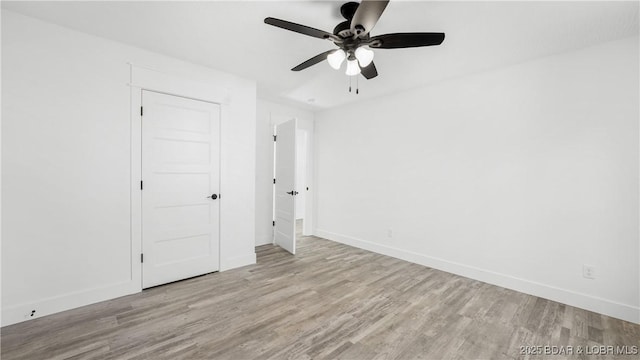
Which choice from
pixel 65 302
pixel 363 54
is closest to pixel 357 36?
pixel 363 54

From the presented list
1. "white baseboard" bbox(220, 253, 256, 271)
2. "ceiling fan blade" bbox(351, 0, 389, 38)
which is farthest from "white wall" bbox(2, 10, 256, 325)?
"ceiling fan blade" bbox(351, 0, 389, 38)

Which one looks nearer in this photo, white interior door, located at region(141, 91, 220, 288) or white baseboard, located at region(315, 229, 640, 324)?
white baseboard, located at region(315, 229, 640, 324)

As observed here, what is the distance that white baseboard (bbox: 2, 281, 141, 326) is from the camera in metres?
2.20

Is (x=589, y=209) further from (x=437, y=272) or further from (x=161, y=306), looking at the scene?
(x=161, y=306)

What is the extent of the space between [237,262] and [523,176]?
3.66m

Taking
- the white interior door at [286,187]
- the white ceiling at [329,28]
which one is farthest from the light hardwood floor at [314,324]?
the white ceiling at [329,28]

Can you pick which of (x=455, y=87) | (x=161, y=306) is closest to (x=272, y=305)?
(x=161, y=306)

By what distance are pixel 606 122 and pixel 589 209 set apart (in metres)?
0.85

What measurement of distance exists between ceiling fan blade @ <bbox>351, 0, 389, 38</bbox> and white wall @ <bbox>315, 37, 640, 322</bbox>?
225cm

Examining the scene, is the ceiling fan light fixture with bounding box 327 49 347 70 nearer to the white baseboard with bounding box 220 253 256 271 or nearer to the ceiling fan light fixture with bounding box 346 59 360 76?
the ceiling fan light fixture with bounding box 346 59 360 76

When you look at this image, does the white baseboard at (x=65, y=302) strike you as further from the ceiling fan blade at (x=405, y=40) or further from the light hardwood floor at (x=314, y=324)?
the ceiling fan blade at (x=405, y=40)

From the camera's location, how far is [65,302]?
7.91 ft

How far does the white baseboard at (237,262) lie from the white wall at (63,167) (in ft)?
3.08

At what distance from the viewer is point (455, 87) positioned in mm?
3461
